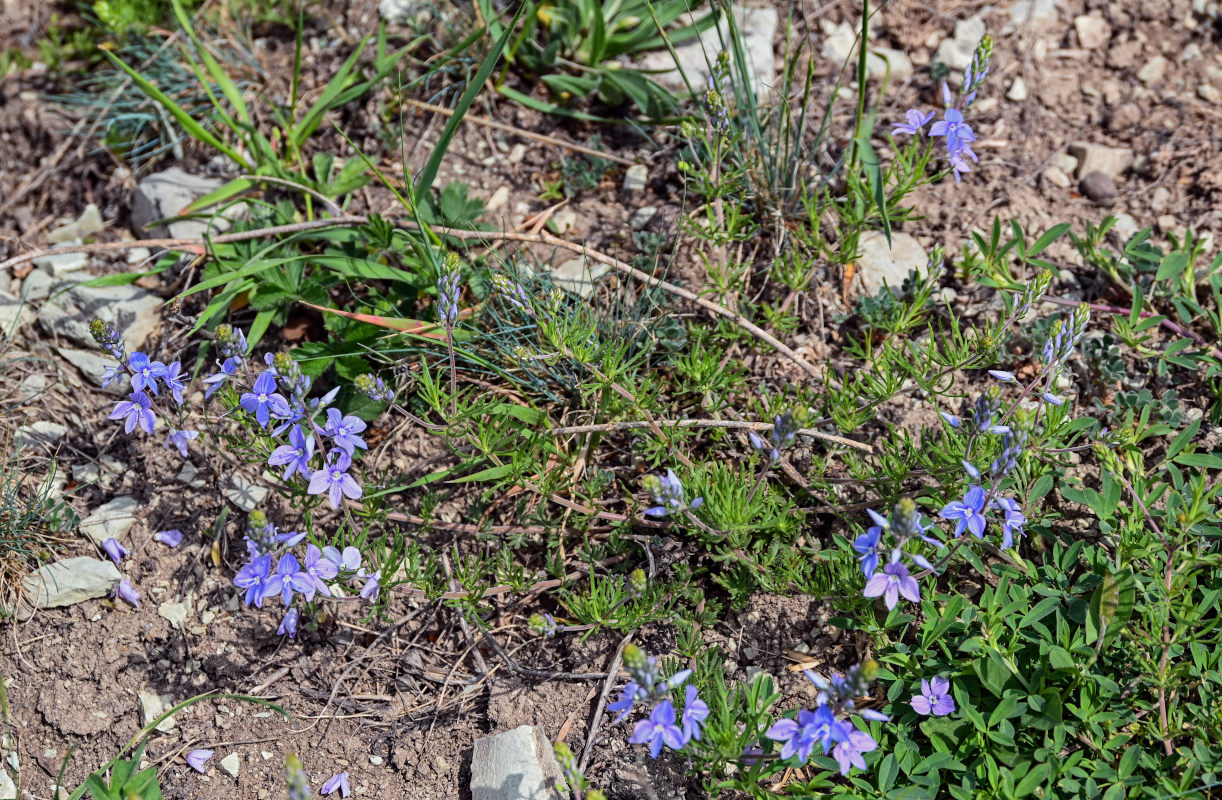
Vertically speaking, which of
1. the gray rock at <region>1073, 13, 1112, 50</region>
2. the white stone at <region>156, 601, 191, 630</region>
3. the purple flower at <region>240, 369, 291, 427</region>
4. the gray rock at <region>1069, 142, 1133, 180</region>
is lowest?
the white stone at <region>156, 601, 191, 630</region>

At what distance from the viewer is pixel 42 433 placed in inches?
168

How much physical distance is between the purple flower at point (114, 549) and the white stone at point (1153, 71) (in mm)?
5663

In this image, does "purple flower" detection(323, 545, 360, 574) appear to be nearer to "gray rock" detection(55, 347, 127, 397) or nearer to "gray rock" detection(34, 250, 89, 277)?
"gray rock" detection(55, 347, 127, 397)

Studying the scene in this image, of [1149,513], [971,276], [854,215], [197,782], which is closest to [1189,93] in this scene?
[971,276]

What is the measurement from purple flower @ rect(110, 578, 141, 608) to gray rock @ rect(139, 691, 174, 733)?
15.6 inches

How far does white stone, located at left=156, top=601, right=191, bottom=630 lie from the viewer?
12.7ft

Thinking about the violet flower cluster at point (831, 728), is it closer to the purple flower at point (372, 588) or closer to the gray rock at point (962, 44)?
the purple flower at point (372, 588)

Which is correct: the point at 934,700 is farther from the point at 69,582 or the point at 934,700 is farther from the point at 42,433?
the point at 42,433

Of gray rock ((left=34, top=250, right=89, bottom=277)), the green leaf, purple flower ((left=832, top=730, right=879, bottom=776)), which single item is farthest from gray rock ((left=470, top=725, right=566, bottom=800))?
gray rock ((left=34, top=250, right=89, bottom=277))

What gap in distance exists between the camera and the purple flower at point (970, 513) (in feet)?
9.88

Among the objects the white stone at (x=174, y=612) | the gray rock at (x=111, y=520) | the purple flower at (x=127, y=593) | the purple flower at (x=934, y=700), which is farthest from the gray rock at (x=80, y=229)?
the purple flower at (x=934, y=700)

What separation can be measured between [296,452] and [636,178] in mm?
2418

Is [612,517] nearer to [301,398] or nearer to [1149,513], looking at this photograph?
[301,398]

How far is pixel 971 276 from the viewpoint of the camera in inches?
167
